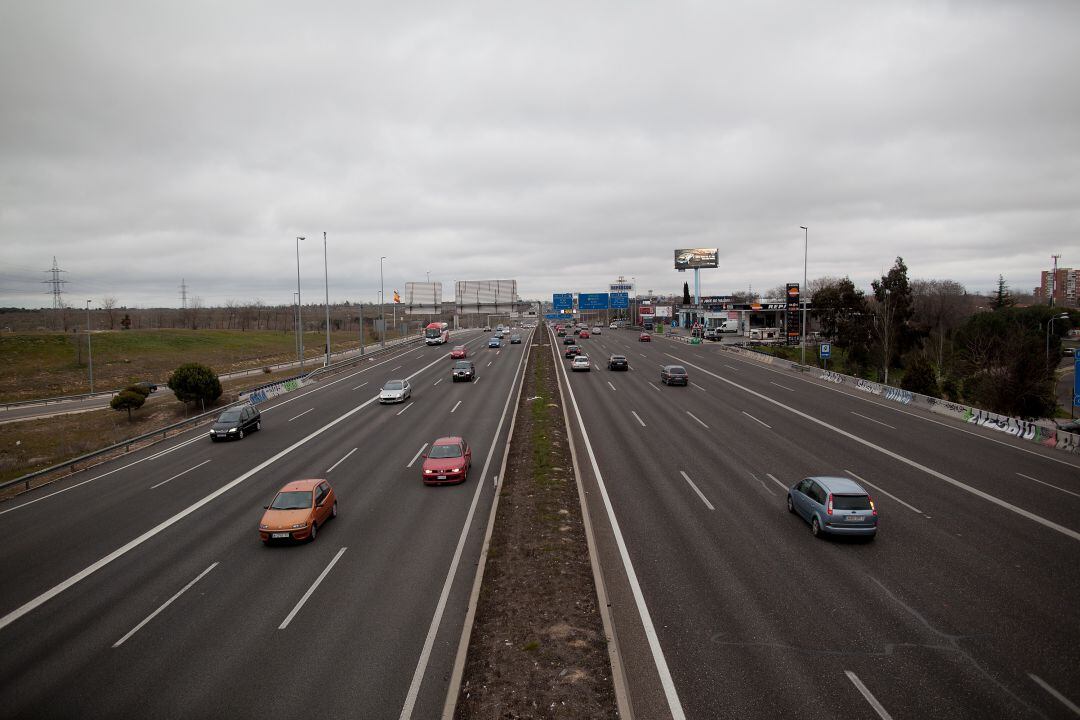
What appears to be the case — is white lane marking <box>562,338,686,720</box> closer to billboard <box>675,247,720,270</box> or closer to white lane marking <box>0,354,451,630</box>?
white lane marking <box>0,354,451,630</box>

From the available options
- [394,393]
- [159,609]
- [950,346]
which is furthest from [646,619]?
[950,346]

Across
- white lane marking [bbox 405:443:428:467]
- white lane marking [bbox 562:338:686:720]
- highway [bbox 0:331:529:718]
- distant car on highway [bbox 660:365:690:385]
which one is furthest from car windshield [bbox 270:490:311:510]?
distant car on highway [bbox 660:365:690:385]

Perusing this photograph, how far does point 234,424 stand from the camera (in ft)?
96.7

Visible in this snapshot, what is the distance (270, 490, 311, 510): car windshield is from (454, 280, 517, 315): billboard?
8026cm

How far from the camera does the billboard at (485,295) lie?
3749 inches

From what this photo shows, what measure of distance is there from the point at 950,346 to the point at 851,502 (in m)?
85.2

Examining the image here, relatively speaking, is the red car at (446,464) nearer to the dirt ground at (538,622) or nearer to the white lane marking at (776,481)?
the dirt ground at (538,622)

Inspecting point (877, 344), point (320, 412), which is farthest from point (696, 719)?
point (877, 344)

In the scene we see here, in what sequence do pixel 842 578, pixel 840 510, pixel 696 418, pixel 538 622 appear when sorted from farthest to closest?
pixel 696 418 < pixel 840 510 < pixel 842 578 < pixel 538 622

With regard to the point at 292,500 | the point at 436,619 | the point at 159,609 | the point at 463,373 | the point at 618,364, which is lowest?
the point at 159,609

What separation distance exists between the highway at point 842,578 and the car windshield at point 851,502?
97 cm

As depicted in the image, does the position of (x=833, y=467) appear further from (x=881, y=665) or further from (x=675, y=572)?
(x=881, y=665)

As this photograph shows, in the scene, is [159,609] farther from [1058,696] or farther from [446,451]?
[1058,696]

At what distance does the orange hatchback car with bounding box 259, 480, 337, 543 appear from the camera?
1484cm
